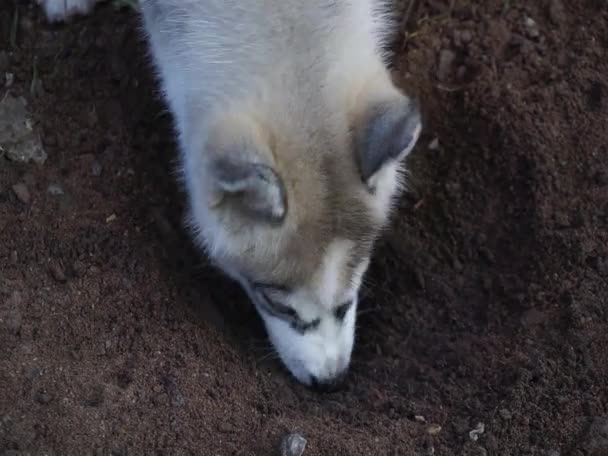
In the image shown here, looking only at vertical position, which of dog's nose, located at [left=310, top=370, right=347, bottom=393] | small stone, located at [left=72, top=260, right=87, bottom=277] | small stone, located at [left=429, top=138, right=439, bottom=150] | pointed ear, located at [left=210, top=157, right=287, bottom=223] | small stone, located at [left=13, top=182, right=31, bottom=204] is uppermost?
pointed ear, located at [left=210, top=157, right=287, bottom=223]

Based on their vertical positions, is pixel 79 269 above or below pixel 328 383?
above

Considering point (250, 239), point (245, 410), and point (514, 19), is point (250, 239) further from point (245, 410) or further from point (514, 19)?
point (514, 19)

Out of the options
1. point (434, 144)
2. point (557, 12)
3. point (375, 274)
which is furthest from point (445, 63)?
point (375, 274)

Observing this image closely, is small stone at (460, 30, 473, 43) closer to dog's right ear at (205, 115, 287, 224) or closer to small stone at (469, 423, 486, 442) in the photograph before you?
dog's right ear at (205, 115, 287, 224)

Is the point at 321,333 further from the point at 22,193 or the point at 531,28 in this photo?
the point at 531,28

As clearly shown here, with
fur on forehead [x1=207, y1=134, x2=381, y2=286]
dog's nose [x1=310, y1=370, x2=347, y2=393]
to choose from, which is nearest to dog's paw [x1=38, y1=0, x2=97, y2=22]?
fur on forehead [x1=207, y1=134, x2=381, y2=286]

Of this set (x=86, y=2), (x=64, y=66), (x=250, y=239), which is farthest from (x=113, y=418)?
(x=86, y=2)
